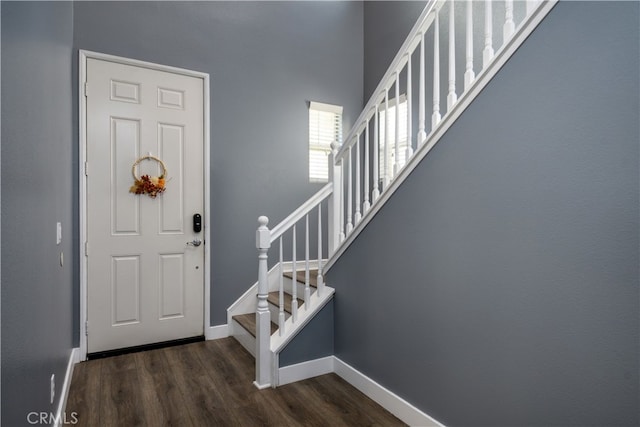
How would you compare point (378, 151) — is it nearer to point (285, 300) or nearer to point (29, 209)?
point (285, 300)

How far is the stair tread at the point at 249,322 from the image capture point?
290 centimetres

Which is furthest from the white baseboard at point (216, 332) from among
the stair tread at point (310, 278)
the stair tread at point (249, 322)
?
the stair tread at point (310, 278)

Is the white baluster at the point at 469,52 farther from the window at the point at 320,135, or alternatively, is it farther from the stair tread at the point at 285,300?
the window at the point at 320,135

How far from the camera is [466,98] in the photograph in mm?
1651

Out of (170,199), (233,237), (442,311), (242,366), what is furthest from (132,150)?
(442,311)

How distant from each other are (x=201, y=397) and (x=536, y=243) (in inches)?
85.6

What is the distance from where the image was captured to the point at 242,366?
108 inches

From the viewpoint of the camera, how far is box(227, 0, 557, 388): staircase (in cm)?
166

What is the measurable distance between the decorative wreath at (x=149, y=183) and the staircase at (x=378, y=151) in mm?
1175

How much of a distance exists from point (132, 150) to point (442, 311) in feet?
9.18

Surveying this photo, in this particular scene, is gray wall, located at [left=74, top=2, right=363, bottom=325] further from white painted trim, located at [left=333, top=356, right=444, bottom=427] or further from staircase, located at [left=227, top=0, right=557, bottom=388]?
white painted trim, located at [left=333, top=356, right=444, bottom=427]

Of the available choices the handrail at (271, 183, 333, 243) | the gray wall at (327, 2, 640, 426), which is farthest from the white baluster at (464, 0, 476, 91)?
the handrail at (271, 183, 333, 243)

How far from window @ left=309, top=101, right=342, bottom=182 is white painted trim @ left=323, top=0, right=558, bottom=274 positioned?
164 centimetres

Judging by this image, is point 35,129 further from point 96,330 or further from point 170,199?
point 96,330
